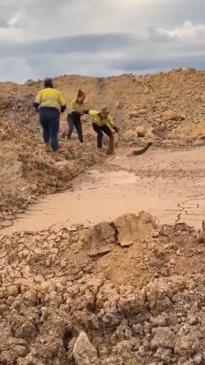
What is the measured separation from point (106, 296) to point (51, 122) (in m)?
6.01

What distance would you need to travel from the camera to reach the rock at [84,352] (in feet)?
19.7

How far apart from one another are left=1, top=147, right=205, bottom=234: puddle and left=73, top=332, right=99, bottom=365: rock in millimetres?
1931

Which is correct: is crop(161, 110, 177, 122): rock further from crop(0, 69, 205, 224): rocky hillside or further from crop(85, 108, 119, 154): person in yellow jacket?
crop(85, 108, 119, 154): person in yellow jacket

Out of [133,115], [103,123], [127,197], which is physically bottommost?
[127,197]

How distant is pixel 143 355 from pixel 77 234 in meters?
1.85

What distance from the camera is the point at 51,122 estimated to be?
12258 millimetres

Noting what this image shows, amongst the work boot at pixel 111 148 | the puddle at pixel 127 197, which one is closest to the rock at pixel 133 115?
the work boot at pixel 111 148

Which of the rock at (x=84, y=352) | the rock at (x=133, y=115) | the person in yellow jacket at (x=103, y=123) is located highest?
the person in yellow jacket at (x=103, y=123)

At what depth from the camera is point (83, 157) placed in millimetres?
12484

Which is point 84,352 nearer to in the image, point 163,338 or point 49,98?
point 163,338

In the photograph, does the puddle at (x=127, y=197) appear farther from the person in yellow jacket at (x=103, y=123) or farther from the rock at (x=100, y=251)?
the person in yellow jacket at (x=103, y=123)

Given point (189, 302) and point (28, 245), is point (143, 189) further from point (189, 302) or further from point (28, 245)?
point (189, 302)

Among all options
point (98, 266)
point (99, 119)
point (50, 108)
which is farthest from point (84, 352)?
point (99, 119)

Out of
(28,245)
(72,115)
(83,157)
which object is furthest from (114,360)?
(72,115)
